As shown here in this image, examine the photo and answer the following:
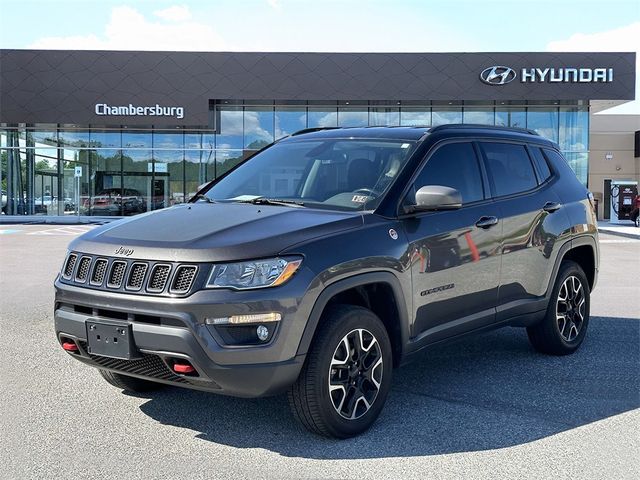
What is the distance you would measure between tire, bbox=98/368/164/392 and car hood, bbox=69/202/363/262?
1106 millimetres

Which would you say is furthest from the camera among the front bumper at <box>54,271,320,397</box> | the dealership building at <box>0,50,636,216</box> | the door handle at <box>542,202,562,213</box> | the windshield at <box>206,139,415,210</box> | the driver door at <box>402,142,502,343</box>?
the dealership building at <box>0,50,636,216</box>

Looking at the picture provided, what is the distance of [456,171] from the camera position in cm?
521

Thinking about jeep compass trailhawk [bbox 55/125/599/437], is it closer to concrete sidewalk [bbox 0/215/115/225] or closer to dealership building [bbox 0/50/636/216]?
dealership building [bbox 0/50/636/216]

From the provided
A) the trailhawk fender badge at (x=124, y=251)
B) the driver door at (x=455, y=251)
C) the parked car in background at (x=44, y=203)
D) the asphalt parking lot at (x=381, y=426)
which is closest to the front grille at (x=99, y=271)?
the trailhawk fender badge at (x=124, y=251)

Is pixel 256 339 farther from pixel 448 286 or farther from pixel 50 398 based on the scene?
pixel 50 398

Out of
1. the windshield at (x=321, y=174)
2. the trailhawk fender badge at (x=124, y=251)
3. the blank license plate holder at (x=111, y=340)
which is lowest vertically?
the blank license plate holder at (x=111, y=340)

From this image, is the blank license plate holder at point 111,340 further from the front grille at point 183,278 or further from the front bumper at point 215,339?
the front grille at point 183,278

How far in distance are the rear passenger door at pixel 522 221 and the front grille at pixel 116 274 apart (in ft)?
9.45

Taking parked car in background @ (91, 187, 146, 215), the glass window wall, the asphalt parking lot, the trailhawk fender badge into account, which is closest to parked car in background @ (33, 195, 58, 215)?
the glass window wall

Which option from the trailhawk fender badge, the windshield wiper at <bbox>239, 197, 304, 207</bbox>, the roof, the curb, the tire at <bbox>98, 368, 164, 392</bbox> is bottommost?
the tire at <bbox>98, 368, 164, 392</bbox>

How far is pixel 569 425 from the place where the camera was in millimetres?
4480

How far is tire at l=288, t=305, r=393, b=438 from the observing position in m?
3.92

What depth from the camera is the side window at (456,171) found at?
16.3 ft

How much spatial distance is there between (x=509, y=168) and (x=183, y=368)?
3.37 metres
